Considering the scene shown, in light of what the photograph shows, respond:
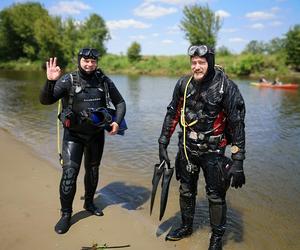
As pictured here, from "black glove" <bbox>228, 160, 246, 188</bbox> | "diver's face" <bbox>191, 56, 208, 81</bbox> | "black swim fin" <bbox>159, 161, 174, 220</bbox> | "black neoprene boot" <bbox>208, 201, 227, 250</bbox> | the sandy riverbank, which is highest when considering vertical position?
"diver's face" <bbox>191, 56, 208, 81</bbox>

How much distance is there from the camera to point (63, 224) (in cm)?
453

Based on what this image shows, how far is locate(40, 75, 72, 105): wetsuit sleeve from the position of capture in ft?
14.3

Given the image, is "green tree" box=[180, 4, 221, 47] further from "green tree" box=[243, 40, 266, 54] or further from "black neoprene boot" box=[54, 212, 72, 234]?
"black neoprene boot" box=[54, 212, 72, 234]

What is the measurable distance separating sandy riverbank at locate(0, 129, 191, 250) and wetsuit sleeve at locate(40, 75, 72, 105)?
156cm

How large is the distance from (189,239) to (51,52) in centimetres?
6849

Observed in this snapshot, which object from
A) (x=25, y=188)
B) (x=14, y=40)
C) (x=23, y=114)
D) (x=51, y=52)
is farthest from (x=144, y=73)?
(x=25, y=188)

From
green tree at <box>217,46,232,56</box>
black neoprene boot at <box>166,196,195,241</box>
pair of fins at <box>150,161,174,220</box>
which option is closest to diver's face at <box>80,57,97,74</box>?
pair of fins at <box>150,161,174,220</box>

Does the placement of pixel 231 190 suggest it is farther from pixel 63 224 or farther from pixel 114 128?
pixel 63 224

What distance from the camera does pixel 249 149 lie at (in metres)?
9.54

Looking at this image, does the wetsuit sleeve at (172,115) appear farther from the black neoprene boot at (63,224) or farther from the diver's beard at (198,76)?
the black neoprene boot at (63,224)

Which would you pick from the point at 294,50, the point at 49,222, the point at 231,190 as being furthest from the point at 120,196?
the point at 294,50

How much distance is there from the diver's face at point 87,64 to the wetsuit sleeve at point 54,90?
23 centimetres

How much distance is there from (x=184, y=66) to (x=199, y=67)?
174 ft

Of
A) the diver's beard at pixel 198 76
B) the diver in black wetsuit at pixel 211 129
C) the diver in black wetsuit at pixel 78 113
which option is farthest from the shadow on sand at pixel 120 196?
the diver's beard at pixel 198 76
